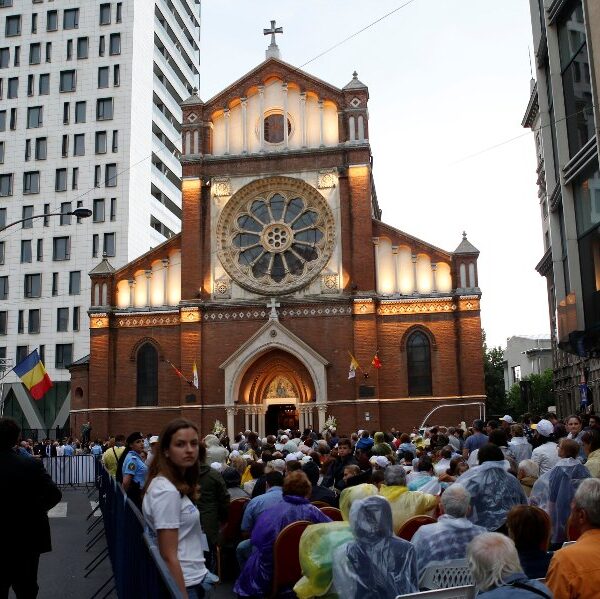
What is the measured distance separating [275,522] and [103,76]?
50.9 m

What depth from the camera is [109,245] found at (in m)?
51.0

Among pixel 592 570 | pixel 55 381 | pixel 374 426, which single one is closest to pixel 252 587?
pixel 592 570

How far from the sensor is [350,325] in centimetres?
3288

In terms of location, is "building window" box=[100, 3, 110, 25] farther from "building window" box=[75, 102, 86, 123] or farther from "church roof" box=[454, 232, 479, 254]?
"church roof" box=[454, 232, 479, 254]

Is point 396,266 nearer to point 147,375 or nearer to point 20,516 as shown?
point 147,375

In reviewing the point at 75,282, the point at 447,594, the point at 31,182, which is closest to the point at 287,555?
the point at 447,594

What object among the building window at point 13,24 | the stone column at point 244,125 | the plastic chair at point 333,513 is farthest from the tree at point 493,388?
the plastic chair at point 333,513

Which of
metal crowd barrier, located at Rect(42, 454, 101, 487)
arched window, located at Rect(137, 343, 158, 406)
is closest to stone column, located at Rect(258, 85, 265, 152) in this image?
arched window, located at Rect(137, 343, 158, 406)

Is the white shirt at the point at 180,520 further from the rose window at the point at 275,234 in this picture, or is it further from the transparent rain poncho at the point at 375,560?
the rose window at the point at 275,234

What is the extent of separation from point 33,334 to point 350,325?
27188mm

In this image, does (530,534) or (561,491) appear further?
(561,491)

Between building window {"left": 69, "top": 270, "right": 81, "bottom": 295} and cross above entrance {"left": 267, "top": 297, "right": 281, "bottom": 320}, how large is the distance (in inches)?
872

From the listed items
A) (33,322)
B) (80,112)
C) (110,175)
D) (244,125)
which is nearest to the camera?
(244,125)

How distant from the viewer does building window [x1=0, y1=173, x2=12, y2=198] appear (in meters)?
53.3
